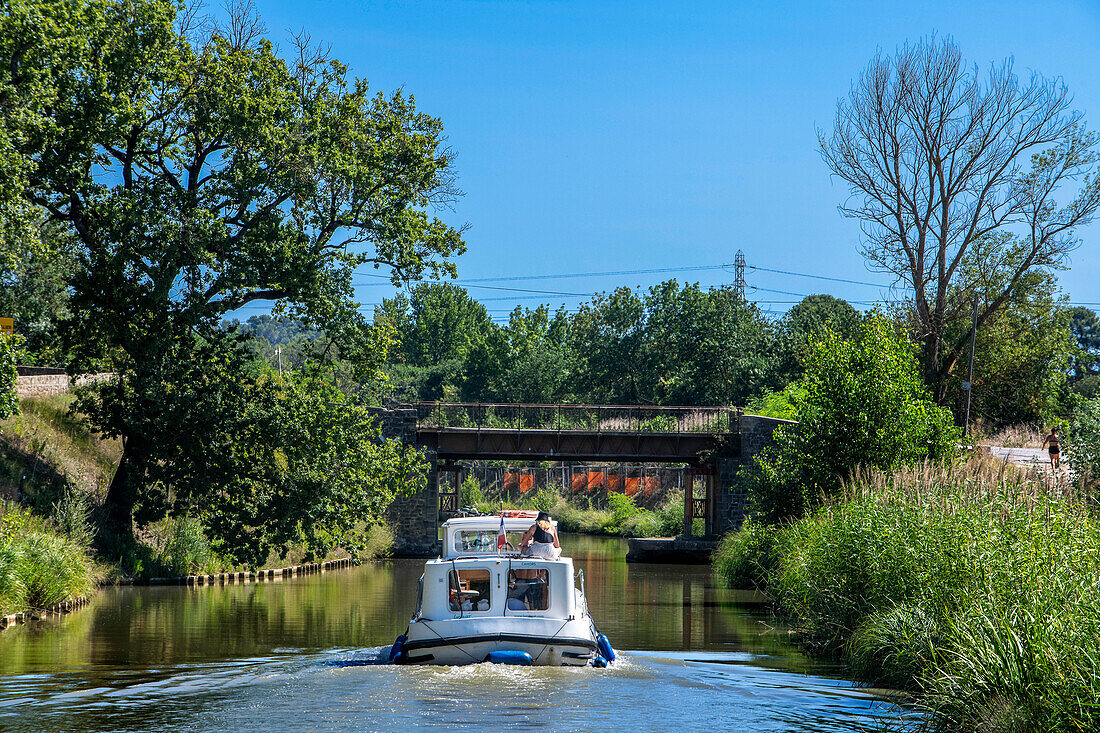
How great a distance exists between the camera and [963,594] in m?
14.7

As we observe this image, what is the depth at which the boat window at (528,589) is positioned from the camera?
17.6 m

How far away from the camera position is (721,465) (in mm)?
49312

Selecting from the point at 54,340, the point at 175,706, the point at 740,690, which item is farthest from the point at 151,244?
the point at 740,690

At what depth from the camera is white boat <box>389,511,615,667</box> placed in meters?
16.0

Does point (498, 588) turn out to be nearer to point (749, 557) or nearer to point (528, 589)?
point (528, 589)

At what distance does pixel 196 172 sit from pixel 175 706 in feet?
68.0

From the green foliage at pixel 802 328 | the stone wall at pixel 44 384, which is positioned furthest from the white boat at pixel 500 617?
the green foliage at pixel 802 328

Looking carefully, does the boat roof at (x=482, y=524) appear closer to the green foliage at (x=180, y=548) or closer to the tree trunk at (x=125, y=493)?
the green foliage at (x=180, y=548)

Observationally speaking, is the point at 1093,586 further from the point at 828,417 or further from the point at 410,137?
the point at 410,137

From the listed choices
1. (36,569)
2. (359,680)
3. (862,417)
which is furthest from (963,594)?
(36,569)

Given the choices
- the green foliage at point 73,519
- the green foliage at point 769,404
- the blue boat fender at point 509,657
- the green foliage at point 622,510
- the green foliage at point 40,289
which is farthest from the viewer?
the green foliage at point 622,510

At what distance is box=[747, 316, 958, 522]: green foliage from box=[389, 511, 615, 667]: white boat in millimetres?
12484

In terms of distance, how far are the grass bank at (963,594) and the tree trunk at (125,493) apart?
18.7 m

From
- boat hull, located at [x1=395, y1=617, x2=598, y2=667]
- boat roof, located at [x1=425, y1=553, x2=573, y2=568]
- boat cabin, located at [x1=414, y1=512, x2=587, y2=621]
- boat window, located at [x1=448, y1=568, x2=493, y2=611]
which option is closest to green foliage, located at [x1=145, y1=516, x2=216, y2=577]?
boat window, located at [x1=448, y1=568, x2=493, y2=611]
